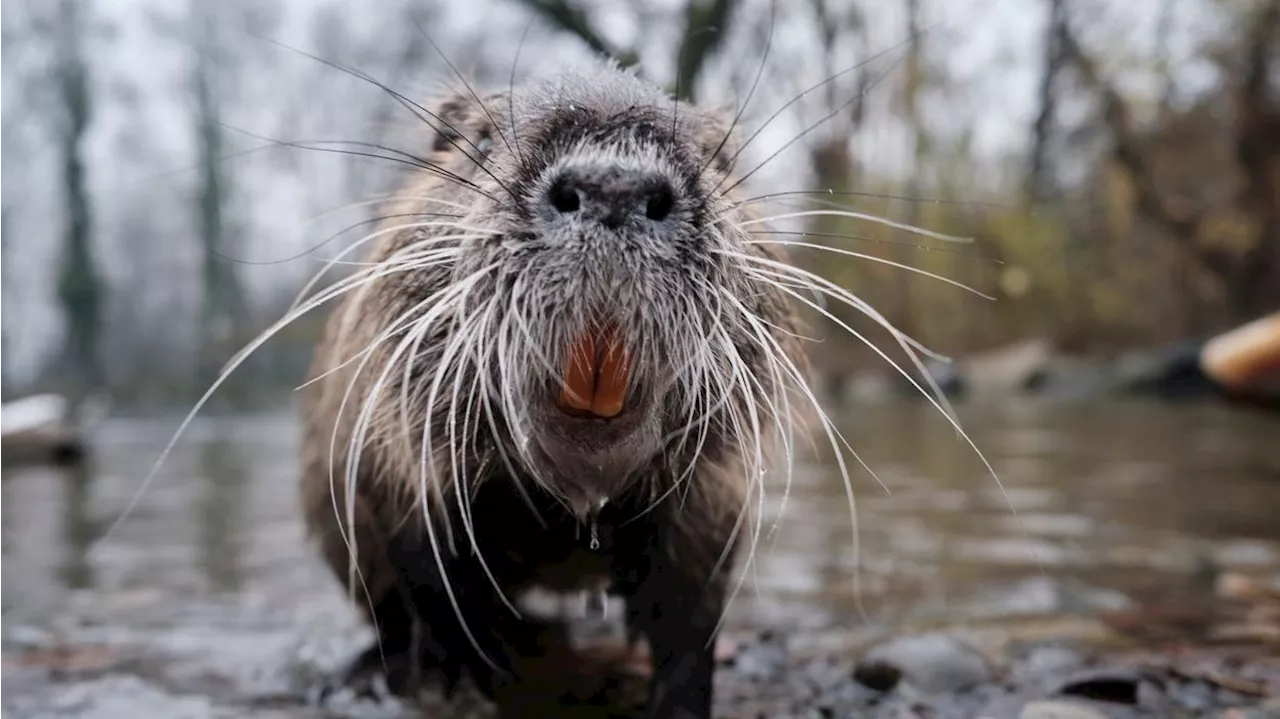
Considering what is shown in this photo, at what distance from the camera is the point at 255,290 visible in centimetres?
724

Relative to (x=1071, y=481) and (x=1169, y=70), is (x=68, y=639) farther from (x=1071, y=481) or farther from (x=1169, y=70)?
(x=1169, y=70)

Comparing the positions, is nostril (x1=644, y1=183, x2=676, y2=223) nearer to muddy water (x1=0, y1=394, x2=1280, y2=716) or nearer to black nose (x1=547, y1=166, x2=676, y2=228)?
black nose (x1=547, y1=166, x2=676, y2=228)

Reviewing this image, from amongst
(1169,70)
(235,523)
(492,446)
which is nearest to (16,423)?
(235,523)

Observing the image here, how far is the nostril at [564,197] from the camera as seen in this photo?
1282mm

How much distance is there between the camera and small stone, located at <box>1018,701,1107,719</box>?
1783 mm

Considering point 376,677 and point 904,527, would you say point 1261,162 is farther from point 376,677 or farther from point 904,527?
point 376,677

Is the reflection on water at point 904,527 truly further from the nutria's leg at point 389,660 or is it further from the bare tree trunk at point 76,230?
the bare tree trunk at point 76,230

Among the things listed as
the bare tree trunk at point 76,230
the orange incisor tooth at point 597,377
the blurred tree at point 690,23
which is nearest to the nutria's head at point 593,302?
the orange incisor tooth at point 597,377

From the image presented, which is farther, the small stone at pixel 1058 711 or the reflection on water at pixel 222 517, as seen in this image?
the reflection on water at pixel 222 517

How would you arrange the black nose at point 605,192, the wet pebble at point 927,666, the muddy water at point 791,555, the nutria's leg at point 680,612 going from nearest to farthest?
the black nose at point 605,192, the nutria's leg at point 680,612, the wet pebble at point 927,666, the muddy water at point 791,555

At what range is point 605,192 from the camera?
126 centimetres

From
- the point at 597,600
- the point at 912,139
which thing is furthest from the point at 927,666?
the point at 912,139

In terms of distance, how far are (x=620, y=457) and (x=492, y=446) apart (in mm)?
244

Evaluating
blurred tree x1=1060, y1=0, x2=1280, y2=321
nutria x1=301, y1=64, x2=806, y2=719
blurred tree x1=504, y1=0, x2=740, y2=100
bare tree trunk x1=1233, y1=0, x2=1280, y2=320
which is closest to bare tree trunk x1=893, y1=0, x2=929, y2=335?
nutria x1=301, y1=64, x2=806, y2=719
